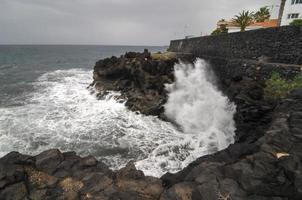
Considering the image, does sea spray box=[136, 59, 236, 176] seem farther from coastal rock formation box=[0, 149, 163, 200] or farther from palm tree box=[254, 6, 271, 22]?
palm tree box=[254, 6, 271, 22]

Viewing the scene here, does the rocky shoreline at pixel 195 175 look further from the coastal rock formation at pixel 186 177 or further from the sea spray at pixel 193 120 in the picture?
the sea spray at pixel 193 120

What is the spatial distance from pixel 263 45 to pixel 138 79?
11912mm

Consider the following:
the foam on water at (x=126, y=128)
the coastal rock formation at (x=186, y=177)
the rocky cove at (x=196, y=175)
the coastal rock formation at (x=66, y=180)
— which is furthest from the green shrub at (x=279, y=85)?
the coastal rock formation at (x=66, y=180)

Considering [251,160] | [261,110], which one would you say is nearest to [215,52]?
[261,110]

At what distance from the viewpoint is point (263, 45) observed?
1753 cm

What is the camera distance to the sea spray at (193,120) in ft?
39.2

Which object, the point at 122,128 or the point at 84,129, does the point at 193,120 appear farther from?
the point at 84,129

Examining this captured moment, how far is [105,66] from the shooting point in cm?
2948

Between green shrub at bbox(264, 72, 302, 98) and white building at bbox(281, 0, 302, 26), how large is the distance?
20746 millimetres

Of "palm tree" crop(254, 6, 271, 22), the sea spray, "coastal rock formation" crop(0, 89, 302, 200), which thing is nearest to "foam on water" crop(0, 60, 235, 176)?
the sea spray

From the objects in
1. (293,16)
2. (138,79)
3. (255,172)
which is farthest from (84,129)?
(293,16)

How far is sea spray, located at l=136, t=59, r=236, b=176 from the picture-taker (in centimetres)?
1196

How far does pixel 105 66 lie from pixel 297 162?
86.2ft

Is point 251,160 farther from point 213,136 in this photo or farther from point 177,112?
point 177,112
